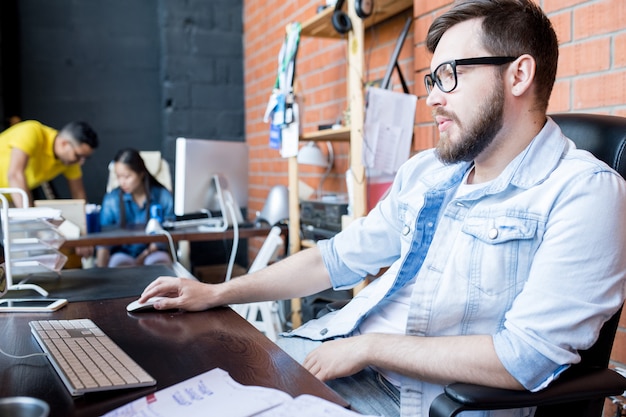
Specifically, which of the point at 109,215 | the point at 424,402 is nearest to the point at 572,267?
the point at 424,402

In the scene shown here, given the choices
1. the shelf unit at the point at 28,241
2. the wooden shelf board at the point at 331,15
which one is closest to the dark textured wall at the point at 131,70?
the wooden shelf board at the point at 331,15

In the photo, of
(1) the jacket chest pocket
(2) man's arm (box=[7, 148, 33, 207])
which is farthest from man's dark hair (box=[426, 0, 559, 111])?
(2) man's arm (box=[7, 148, 33, 207])

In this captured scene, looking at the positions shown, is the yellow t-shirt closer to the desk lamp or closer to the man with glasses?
Answer: the desk lamp

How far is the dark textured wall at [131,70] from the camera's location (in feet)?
13.8

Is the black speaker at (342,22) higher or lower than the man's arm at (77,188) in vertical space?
higher

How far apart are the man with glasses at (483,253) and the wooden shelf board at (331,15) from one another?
1189 mm

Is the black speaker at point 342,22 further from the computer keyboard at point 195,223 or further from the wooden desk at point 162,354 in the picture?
the wooden desk at point 162,354

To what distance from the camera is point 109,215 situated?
3445mm

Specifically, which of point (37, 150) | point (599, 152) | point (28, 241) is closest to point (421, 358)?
point (599, 152)

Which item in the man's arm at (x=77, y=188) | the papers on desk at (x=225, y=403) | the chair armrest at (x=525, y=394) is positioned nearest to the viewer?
the papers on desk at (x=225, y=403)

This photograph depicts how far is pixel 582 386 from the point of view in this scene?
34.6 inches

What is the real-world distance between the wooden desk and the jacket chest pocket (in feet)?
1.26

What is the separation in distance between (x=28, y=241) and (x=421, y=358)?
109 cm

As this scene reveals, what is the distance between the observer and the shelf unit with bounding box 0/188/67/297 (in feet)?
4.73
